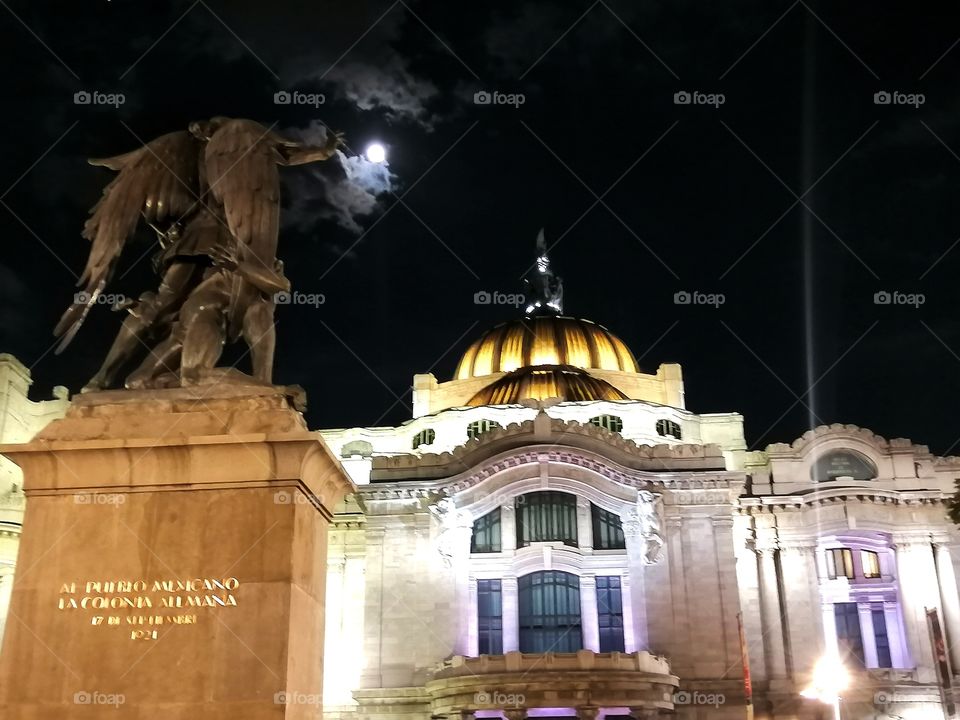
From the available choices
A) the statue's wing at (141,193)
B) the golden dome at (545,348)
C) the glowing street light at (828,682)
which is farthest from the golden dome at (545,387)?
the statue's wing at (141,193)

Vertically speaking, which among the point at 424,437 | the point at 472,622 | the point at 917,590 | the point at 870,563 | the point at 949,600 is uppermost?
the point at 424,437

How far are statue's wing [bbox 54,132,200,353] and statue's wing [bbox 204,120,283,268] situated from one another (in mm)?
485

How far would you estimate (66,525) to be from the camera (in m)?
9.30

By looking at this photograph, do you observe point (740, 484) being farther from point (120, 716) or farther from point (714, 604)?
point (120, 716)

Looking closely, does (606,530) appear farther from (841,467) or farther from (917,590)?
(917,590)

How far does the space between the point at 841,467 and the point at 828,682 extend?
11.4 m

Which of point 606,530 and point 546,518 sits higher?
point 546,518

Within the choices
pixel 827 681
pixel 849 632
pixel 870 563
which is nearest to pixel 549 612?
pixel 827 681

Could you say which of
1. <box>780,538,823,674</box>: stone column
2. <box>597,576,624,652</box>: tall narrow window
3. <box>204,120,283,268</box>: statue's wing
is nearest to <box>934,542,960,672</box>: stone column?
<box>780,538,823,674</box>: stone column

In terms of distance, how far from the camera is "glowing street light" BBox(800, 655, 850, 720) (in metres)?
43.2

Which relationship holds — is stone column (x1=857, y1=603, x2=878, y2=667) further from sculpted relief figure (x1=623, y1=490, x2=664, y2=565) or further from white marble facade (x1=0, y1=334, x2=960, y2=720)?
sculpted relief figure (x1=623, y1=490, x2=664, y2=565)

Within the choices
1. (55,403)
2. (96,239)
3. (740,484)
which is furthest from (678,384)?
(96,239)

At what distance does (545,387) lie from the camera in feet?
195

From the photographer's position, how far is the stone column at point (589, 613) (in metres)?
44.7
